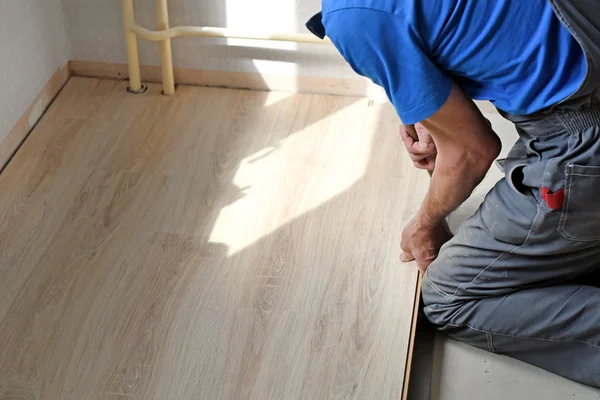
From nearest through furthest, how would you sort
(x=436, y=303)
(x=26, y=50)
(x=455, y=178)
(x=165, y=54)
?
(x=455, y=178), (x=436, y=303), (x=26, y=50), (x=165, y=54)

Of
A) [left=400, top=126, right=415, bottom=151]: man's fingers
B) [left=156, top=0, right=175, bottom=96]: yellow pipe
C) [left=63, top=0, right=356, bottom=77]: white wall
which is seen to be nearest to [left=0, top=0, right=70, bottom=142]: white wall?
[left=63, top=0, right=356, bottom=77]: white wall

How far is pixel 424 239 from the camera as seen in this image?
77.0 inches

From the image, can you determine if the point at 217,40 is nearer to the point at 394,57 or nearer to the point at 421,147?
the point at 421,147

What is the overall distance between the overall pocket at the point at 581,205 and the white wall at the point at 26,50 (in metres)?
1.60

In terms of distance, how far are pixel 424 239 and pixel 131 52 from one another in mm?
1216

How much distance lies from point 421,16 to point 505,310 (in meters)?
0.69

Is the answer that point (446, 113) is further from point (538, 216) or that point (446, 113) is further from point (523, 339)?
point (523, 339)

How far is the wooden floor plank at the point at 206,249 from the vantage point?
176 centimetres

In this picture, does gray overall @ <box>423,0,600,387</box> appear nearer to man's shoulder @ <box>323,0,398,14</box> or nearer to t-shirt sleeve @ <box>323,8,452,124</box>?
t-shirt sleeve @ <box>323,8,452,124</box>

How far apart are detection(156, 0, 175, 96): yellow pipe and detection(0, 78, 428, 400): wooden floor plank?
47 mm

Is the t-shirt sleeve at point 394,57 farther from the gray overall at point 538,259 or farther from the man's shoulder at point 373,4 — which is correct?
the gray overall at point 538,259

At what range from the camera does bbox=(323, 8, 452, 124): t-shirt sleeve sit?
4.74 ft

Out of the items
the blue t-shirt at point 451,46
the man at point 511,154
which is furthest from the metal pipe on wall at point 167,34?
the blue t-shirt at point 451,46

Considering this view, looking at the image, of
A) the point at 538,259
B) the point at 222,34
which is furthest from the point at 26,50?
the point at 538,259
